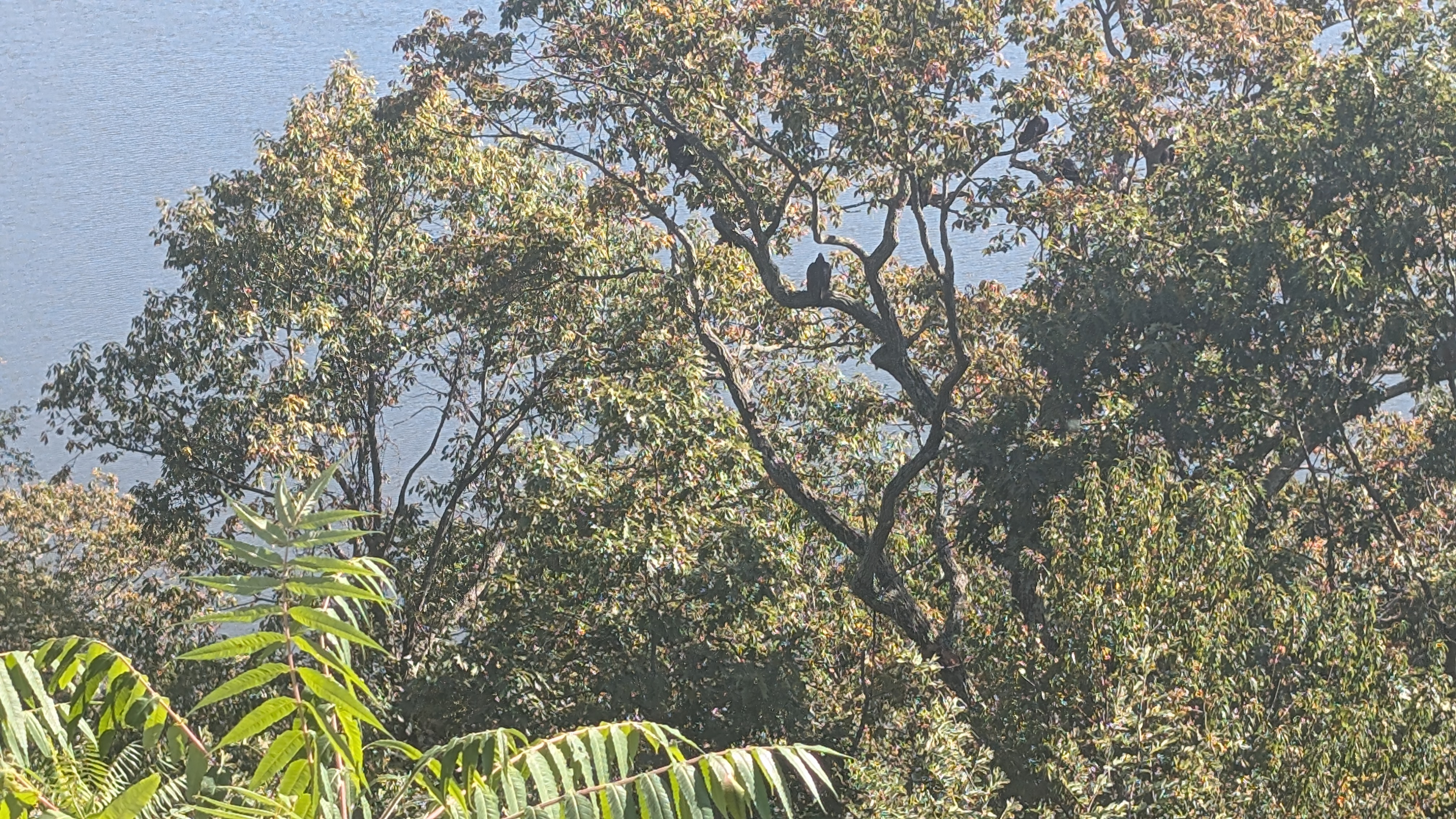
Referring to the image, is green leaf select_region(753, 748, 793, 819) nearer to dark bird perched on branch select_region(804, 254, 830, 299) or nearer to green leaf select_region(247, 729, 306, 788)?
green leaf select_region(247, 729, 306, 788)

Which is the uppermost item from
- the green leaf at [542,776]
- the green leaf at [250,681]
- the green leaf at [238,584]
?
the green leaf at [238,584]

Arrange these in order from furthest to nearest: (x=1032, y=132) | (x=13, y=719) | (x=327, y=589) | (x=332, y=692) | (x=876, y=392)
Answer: (x=876, y=392) < (x=1032, y=132) < (x=332, y=692) < (x=327, y=589) < (x=13, y=719)

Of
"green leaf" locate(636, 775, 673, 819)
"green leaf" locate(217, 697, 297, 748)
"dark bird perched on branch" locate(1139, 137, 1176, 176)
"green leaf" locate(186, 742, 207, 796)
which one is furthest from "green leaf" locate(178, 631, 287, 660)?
"dark bird perched on branch" locate(1139, 137, 1176, 176)

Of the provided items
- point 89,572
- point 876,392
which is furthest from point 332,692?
point 89,572

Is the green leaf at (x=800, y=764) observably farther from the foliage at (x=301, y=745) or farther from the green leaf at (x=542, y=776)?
the green leaf at (x=542, y=776)

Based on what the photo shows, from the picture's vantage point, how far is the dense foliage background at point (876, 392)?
6.00 meters

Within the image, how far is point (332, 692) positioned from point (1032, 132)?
7.82 meters

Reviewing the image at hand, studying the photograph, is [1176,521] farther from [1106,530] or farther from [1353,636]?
[1353,636]

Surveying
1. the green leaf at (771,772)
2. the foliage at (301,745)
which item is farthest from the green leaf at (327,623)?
the green leaf at (771,772)

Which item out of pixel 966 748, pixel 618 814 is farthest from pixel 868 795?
pixel 618 814

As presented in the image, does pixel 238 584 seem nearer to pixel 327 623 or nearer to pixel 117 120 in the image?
pixel 327 623

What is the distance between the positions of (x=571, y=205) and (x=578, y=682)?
432cm

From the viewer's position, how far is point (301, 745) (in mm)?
2795

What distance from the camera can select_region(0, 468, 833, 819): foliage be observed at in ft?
8.48
